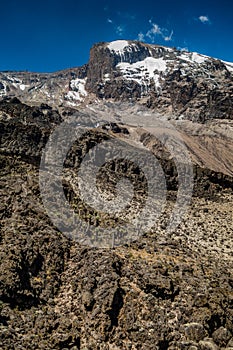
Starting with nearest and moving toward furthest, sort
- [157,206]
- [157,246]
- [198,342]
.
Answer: [198,342] → [157,246] → [157,206]

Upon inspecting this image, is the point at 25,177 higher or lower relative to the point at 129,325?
→ higher

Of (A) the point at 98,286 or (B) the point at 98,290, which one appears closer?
(B) the point at 98,290

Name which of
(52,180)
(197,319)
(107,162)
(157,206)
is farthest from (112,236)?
(107,162)

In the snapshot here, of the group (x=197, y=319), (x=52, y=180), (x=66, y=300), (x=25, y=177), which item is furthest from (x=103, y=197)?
(x=197, y=319)

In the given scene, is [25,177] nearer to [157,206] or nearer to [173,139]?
[157,206]

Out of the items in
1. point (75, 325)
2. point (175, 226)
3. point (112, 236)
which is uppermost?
point (175, 226)

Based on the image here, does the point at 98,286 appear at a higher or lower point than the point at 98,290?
higher

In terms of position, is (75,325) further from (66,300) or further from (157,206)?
(157,206)

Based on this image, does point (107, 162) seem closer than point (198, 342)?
No

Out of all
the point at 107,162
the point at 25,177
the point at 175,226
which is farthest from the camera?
the point at 107,162
